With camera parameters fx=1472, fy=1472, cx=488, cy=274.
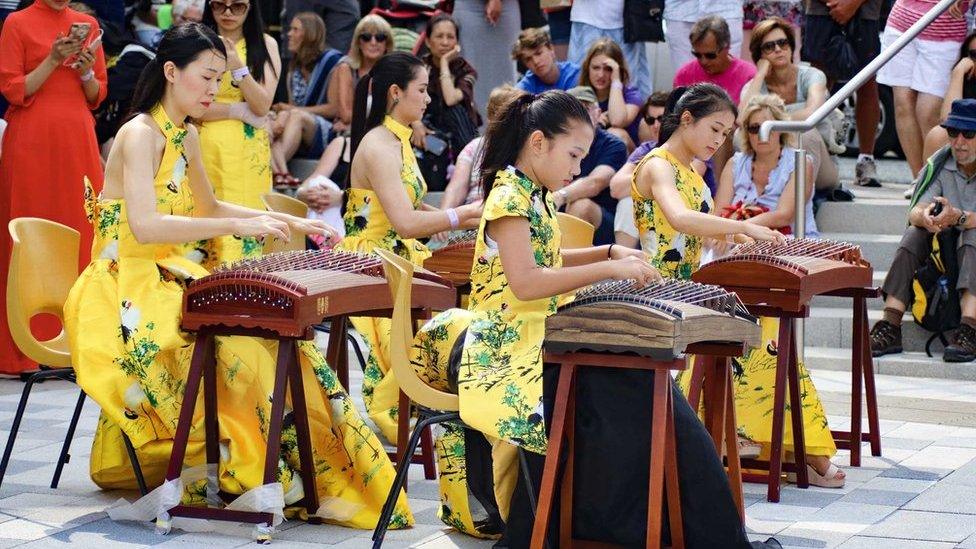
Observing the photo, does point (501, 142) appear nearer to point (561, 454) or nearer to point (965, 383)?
point (561, 454)

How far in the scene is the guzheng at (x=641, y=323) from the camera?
382cm

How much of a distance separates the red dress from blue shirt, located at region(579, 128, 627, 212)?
9.16 ft

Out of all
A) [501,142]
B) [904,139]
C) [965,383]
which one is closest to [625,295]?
[501,142]

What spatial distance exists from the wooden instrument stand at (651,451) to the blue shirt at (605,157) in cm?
441

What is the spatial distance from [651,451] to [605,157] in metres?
4.70

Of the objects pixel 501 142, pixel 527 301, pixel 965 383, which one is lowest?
pixel 965 383

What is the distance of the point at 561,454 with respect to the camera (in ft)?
13.7

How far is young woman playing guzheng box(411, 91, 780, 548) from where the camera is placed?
409 cm

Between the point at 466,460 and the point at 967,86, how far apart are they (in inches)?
204

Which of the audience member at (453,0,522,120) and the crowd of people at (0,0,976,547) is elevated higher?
the audience member at (453,0,522,120)

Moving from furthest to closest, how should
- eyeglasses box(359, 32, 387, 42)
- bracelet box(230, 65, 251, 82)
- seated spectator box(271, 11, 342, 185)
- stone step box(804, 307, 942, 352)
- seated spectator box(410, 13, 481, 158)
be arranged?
seated spectator box(271, 11, 342, 185)
eyeglasses box(359, 32, 387, 42)
seated spectator box(410, 13, 481, 158)
stone step box(804, 307, 942, 352)
bracelet box(230, 65, 251, 82)

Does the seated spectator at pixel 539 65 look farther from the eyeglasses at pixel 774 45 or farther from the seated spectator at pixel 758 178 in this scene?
the seated spectator at pixel 758 178

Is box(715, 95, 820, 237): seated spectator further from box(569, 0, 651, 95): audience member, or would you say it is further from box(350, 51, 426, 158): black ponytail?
box(350, 51, 426, 158): black ponytail

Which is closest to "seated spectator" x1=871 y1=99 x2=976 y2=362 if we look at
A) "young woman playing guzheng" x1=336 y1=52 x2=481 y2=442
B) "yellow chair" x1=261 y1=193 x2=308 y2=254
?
"young woman playing guzheng" x1=336 y1=52 x2=481 y2=442
